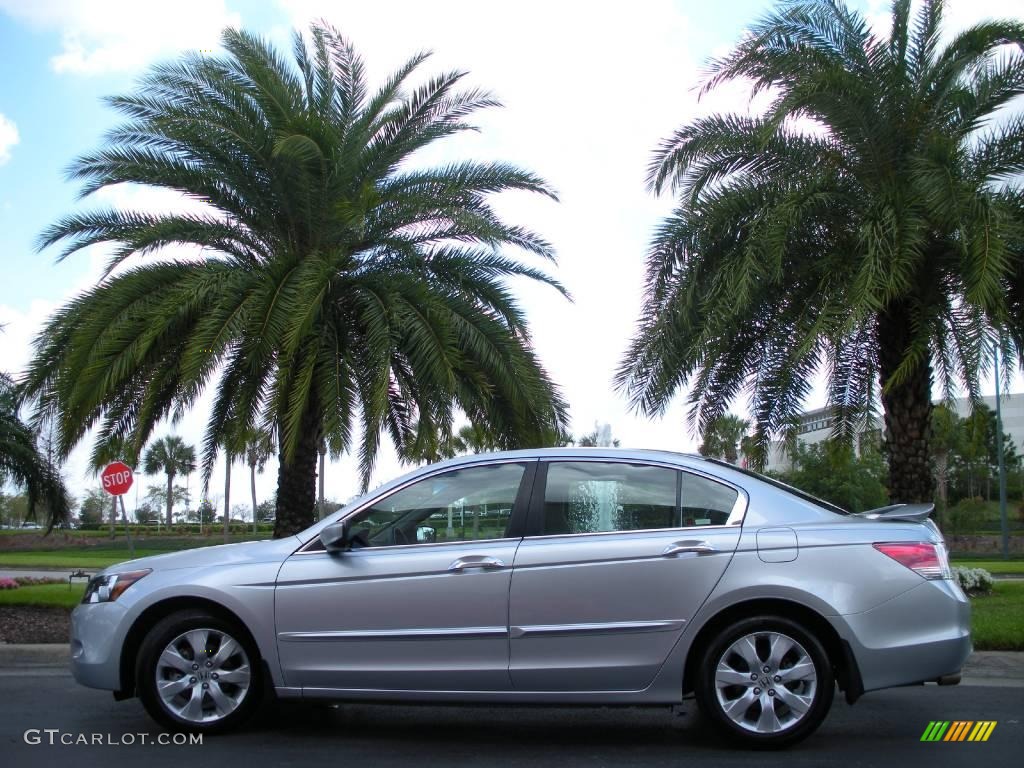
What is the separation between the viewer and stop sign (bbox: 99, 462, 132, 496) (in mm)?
18359

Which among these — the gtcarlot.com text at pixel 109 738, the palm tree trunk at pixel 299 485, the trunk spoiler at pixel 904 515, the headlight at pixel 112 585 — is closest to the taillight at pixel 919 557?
the trunk spoiler at pixel 904 515

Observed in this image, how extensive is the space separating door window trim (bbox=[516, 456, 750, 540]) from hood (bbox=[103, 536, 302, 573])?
53.4 inches

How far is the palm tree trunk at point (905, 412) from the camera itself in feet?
40.2

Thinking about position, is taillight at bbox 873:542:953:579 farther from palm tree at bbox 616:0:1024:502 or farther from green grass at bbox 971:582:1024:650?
palm tree at bbox 616:0:1024:502

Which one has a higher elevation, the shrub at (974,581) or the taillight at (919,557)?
the taillight at (919,557)

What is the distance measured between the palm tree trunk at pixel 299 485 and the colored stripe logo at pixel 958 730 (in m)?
8.76

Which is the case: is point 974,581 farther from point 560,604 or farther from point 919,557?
point 560,604

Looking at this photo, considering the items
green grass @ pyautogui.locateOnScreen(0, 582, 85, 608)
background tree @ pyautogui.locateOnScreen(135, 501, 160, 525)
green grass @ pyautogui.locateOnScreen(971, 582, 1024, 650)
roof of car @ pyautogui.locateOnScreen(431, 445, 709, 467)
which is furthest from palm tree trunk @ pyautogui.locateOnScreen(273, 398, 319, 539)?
background tree @ pyautogui.locateOnScreen(135, 501, 160, 525)

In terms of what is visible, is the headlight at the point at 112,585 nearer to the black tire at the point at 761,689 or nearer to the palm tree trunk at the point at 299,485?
Result: the black tire at the point at 761,689

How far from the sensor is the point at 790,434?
42.5 feet

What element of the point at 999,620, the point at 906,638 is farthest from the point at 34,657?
the point at 999,620

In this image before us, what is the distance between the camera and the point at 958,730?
596cm

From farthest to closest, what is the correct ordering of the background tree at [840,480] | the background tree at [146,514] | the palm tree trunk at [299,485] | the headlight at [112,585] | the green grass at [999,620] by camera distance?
the background tree at [146,514] → the background tree at [840,480] → the palm tree trunk at [299,485] → the green grass at [999,620] → the headlight at [112,585]

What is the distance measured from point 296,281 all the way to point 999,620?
27.2ft
